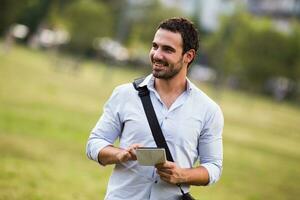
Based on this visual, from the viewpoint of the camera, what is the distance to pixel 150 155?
4.51 m

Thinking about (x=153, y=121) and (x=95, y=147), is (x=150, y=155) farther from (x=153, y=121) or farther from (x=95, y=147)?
(x=95, y=147)

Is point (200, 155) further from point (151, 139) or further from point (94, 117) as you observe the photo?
point (94, 117)

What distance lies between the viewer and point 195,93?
5176 mm

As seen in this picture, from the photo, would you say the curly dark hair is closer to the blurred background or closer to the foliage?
the blurred background

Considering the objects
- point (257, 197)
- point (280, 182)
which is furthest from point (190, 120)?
point (280, 182)

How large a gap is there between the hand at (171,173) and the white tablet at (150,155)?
118 mm

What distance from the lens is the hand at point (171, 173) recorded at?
469 centimetres

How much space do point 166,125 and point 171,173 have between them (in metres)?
0.39

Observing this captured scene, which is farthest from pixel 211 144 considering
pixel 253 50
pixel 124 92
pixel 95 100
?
pixel 253 50

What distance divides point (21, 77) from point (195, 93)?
25.8 metres

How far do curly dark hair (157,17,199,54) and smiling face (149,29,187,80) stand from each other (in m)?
0.03

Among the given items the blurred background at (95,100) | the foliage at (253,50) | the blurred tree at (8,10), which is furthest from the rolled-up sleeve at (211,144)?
the foliage at (253,50)

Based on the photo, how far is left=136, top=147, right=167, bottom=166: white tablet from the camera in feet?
14.6

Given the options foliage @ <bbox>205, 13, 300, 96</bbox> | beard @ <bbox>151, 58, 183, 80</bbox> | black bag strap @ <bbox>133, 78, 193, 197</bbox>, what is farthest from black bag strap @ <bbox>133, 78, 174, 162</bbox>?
foliage @ <bbox>205, 13, 300, 96</bbox>
